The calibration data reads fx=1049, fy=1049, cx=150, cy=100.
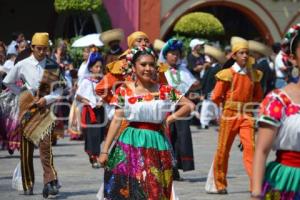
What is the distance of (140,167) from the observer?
8.57 meters

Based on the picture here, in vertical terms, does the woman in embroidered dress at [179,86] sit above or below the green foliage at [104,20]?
below

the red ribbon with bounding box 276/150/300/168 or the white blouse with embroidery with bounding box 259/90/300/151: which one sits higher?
the white blouse with embroidery with bounding box 259/90/300/151

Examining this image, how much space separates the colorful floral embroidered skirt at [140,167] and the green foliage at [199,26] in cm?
1777

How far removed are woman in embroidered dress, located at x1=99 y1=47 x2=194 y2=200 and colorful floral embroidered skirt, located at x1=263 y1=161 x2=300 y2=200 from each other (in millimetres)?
2613

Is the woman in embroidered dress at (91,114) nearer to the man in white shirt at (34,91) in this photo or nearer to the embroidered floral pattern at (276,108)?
the man in white shirt at (34,91)

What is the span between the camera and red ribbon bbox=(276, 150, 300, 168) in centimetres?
596

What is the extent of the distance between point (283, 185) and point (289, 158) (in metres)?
0.16

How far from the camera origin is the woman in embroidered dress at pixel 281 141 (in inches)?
226

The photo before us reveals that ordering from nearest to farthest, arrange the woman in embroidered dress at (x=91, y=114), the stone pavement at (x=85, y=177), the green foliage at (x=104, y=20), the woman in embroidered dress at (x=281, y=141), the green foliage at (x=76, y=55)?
the woman in embroidered dress at (x=281, y=141) < the stone pavement at (x=85, y=177) < the woman in embroidered dress at (x=91, y=114) < the green foliage at (x=76, y=55) < the green foliage at (x=104, y=20)

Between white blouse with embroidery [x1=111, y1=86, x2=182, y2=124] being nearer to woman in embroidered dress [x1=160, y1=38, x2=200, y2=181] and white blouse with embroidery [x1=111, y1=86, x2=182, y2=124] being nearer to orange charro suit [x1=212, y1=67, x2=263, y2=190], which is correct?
orange charro suit [x1=212, y1=67, x2=263, y2=190]

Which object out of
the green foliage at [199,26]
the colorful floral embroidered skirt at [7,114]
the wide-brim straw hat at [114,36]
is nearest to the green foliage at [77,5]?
the green foliage at [199,26]

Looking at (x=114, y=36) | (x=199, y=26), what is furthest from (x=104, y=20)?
(x=114, y=36)

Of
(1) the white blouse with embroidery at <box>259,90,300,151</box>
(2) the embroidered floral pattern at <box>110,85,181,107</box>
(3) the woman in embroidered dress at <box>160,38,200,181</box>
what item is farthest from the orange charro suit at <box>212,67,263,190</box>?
(1) the white blouse with embroidery at <box>259,90,300,151</box>

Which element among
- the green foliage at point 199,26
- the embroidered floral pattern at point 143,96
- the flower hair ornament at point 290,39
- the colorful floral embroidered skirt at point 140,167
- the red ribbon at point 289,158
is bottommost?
the colorful floral embroidered skirt at point 140,167
